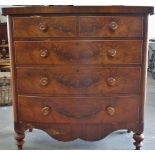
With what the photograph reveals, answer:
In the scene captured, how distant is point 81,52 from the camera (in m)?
1.38

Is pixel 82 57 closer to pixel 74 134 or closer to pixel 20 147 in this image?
pixel 74 134

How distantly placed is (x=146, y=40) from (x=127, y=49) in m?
0.11

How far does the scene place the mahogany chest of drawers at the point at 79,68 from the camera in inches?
53.1

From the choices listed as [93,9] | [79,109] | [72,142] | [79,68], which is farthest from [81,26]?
[72,142]

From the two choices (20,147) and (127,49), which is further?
(20,147)

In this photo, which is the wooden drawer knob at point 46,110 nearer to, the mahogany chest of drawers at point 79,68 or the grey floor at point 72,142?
the mahogany chest of drawers at point 79,68

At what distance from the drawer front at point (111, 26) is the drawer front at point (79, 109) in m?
0.35

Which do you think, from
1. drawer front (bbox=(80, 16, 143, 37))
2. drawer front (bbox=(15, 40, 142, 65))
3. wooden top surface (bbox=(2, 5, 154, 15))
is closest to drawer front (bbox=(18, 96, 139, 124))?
drawer front (bbox=(15, 40, 142, 65))

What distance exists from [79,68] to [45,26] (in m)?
0.28

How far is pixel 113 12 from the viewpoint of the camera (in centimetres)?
133

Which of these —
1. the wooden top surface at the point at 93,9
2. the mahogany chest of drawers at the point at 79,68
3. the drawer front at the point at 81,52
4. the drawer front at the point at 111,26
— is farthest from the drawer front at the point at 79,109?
the wooden top surface at the point at 93,9

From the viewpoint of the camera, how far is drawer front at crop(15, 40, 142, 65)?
138cm

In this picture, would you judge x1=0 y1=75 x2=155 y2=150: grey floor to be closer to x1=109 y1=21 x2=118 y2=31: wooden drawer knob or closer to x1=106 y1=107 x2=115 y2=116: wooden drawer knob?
x1=106 y1=107 x2=115 y2=116: wooden drawer knob

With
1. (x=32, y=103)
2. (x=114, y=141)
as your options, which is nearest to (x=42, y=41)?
(x=32, y=103)
